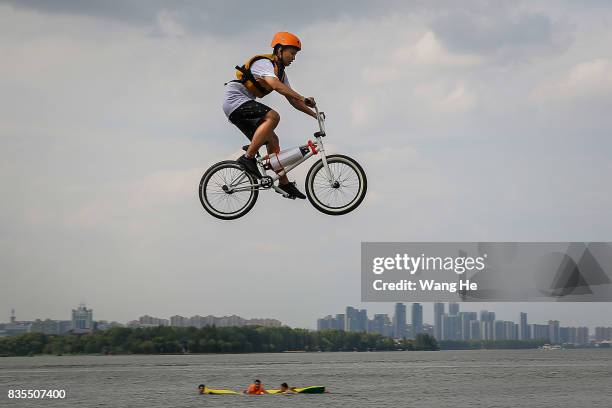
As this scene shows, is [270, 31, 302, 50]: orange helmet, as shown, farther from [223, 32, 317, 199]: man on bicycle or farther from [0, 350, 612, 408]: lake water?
[0, 350, 612, 408]: lake water

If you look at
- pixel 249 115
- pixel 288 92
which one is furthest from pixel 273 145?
pixel 288 92

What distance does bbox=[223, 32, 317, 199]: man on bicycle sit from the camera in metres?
13.5

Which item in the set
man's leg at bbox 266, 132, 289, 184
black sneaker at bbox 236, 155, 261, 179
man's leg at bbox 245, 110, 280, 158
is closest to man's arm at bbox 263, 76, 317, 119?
man's leg at bbox 245, 110, 280, 158

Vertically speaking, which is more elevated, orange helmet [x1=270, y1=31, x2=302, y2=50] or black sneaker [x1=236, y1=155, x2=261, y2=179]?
orange helmet [x1=270, y1=31, x2=302, y2=50]

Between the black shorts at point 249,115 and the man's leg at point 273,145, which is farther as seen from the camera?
the man's leg at point 273,145

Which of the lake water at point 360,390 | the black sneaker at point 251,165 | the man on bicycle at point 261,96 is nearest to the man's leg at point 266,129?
the man on bicycle at point 261,96

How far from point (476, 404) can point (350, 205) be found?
103239 mm

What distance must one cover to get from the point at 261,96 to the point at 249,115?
418mm

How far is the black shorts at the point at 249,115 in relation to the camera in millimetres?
14523

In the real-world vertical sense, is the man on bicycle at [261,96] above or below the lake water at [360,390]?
above

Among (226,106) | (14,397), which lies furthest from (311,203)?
(14,397)

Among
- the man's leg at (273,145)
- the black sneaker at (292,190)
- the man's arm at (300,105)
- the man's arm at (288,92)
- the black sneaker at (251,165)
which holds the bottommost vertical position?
the black sneaker at (292,190)

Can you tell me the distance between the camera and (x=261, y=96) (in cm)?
1450

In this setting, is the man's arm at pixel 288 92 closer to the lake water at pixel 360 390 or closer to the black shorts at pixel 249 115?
the black shorts at pixel 249 115
